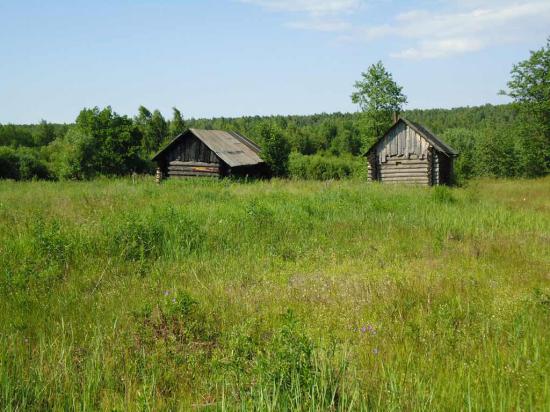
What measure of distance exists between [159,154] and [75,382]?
2838 centimetres

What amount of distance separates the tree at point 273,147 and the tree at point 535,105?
21.0 meters

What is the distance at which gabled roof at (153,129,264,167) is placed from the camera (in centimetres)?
2877

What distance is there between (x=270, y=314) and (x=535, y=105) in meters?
41.2

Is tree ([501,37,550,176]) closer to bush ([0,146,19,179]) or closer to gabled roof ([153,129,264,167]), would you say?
gabled roof ([153,129,264,167])

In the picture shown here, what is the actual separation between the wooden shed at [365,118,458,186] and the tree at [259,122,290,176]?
6295 mm

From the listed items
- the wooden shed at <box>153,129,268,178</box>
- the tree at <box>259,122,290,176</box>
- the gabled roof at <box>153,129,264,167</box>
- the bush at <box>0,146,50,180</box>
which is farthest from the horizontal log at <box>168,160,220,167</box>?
the bush at <box>0,146,50,180</box>

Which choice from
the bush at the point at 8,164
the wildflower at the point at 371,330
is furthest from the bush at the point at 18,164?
the wildflower at the point at 371,330

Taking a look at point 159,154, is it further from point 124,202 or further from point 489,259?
point 489,259

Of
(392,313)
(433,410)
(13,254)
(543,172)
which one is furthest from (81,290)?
(543,172)

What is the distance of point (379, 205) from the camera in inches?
529

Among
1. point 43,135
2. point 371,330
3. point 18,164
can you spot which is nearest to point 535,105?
point 371,330

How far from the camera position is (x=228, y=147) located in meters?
30.6

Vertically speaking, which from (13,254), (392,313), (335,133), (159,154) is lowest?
(392,313)

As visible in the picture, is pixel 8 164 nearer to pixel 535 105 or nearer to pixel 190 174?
pixel 190 174
